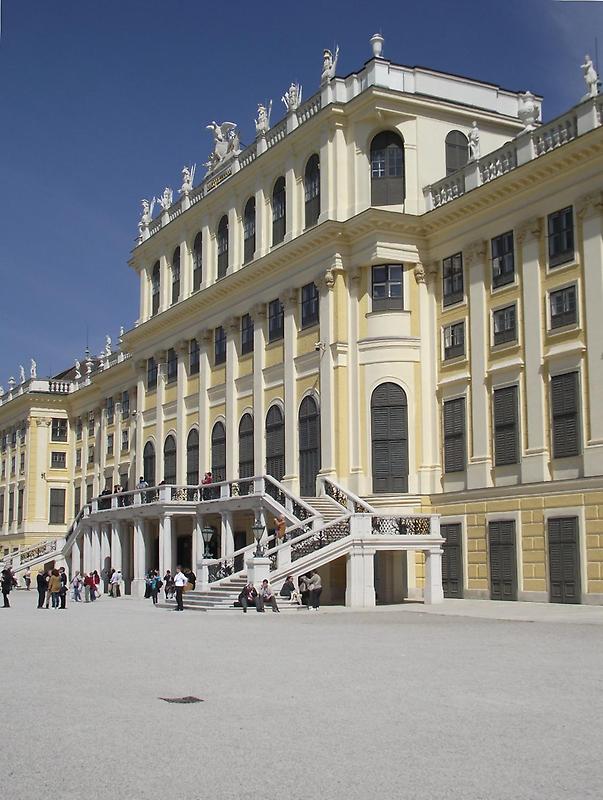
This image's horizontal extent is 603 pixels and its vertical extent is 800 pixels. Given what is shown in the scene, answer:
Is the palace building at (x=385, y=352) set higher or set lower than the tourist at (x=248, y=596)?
higher

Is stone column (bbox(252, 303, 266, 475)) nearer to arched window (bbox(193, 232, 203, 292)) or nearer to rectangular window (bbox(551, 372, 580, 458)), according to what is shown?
arched window (bbox(193, 232, 203, 292))

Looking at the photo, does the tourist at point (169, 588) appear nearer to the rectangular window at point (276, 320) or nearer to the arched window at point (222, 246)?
the rectangular window at point (276, 320)

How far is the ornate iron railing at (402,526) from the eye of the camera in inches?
1442

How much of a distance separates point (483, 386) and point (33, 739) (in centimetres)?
2947

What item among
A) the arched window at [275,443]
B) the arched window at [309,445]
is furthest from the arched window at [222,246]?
the arched window at [309,445]

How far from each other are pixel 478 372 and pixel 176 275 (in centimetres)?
2367

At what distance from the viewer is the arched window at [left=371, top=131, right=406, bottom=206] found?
1692 inches

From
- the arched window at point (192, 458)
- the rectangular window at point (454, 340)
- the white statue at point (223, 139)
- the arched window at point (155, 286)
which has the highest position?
the white statue at point (223, 139)

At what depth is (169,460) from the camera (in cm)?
5691

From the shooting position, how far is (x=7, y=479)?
285ft

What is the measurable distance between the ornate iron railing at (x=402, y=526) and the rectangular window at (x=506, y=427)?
3.29 m

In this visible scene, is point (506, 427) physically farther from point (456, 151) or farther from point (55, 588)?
point (55, 588)

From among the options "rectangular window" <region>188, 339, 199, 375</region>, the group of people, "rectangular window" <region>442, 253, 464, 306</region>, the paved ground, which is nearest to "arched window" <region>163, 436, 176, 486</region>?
"rectangular window" <region>188, 339, 199, 375</region>

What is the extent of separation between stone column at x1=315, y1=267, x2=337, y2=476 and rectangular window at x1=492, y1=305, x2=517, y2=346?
7276mm
